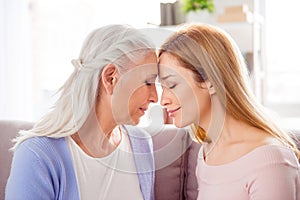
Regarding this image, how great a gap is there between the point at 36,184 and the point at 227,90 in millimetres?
565

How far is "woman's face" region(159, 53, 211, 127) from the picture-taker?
1.28 meters

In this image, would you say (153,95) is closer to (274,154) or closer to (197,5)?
(274,154)

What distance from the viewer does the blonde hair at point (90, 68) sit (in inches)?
51.8

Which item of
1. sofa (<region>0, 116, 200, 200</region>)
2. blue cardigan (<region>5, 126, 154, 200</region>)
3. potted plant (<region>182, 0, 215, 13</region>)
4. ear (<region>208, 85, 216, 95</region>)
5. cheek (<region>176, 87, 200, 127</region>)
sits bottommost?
sofa (<region>0, 116, 200, 200</region>)

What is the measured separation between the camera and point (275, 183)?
1.14 metres

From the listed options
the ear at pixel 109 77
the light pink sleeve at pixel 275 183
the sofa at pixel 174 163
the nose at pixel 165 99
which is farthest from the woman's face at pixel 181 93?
the sofa at pixel 174 163

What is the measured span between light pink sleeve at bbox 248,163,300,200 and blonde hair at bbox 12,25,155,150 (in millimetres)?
457

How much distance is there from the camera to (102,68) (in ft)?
4.34

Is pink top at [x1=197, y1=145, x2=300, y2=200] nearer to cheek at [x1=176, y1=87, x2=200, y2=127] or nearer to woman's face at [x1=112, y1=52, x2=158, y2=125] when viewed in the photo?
cheek at [x1=176, y1=87, x2=200, y2=127]

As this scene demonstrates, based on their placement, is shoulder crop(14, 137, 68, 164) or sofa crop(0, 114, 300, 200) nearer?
shoulder crop(14, 137, 68, 164)

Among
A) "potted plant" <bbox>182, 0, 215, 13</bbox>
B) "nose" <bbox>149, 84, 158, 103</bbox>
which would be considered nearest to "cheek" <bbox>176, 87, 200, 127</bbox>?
"nose" <bbox>149, 84, 158, 103</bbox>

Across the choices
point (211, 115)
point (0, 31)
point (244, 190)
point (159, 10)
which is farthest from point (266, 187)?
point (0, 31)

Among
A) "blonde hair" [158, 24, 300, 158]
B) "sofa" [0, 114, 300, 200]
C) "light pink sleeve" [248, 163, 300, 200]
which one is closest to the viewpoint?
"light pink sleeve" [248, 163, 300, 200]

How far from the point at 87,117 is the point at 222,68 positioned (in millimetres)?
419
